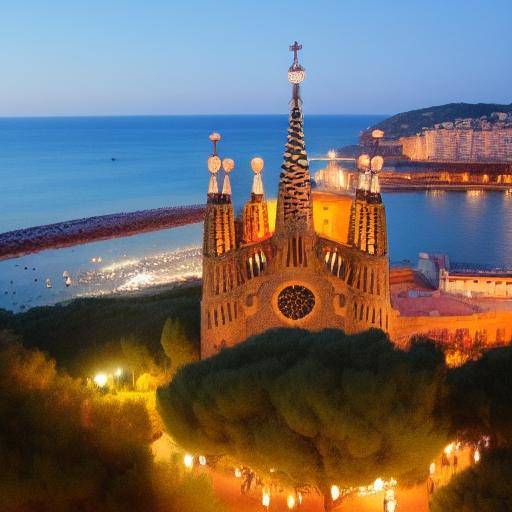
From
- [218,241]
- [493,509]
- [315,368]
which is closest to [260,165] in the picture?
[218,241]

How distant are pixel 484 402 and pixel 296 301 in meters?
3.62

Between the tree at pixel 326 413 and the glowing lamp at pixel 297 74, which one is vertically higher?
the glowing lamp at pixel 297 74

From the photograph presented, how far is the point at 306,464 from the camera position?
789 cm

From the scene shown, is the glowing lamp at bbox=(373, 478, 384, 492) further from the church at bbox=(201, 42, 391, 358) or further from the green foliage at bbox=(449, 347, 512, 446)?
the church at bbox=(201, 42, 391, 358)

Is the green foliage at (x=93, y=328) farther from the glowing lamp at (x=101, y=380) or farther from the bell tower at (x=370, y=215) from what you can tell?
the bell tower at (x=370, y=215)

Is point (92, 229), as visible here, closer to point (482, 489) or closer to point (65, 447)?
point (65, 447)

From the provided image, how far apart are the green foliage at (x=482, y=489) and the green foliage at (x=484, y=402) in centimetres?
84

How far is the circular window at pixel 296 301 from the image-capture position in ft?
36.5

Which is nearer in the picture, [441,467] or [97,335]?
[441,467]

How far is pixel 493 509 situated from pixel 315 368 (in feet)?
7.69

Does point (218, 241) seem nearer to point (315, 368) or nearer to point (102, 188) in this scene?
point (315, 368)

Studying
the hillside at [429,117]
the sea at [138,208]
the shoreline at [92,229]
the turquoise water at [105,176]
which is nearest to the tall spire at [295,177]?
the sea at [138,208]

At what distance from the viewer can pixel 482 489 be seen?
7051 mm

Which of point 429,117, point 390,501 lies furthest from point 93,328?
point 429,117
